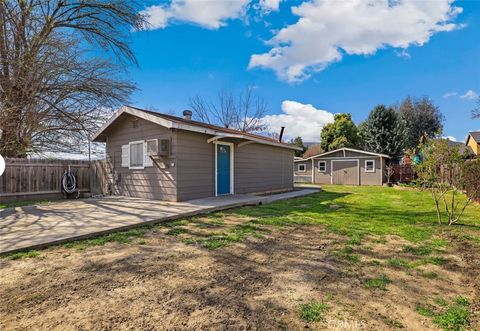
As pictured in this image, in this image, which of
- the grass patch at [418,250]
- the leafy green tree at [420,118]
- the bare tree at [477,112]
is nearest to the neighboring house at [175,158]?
the grass patch at [418,250]

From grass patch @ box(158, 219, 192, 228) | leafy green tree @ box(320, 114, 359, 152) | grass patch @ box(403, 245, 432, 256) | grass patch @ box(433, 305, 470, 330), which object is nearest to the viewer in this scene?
grass patch @ box(433, 305, 470, 330)

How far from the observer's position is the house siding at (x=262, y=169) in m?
10.4

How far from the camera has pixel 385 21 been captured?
9391 mm

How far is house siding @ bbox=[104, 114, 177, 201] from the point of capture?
320 inches

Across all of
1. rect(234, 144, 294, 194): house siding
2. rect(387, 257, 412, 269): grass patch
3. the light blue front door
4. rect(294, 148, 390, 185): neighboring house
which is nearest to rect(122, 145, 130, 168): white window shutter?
the light blue front door

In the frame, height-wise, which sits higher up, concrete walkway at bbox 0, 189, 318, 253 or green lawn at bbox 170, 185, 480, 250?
concrete walkway at bbox 0, 189, 318, 253

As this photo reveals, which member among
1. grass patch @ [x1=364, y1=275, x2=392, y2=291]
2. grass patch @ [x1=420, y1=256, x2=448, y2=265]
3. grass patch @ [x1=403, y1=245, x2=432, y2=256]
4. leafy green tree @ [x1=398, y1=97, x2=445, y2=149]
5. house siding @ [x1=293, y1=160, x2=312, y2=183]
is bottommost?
grass patch @ [x1=364, y1=275, x2=392, y2=291]

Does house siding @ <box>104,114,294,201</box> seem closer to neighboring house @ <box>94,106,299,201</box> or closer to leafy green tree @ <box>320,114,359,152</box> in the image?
neighboring house @ <box>94,106,299,201</box>

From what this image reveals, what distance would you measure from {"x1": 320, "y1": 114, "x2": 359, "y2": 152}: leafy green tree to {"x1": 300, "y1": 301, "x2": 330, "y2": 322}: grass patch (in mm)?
25681

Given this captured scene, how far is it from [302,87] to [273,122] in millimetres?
5853

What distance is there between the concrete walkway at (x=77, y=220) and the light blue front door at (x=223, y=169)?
1.62 meters

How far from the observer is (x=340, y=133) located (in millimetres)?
27016

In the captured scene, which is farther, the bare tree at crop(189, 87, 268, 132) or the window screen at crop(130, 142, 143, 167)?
the bare tree at crop(189, 87, 268, 132)

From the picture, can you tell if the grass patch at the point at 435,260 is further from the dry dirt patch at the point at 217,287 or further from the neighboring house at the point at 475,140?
the neighboring house at the point at 475,140
